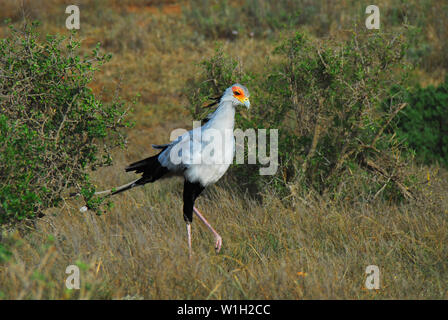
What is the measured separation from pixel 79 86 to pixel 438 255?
3410 mm

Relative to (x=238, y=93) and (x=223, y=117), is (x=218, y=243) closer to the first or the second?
(x=223, y=117)

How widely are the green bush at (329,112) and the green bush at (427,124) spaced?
1.65 m

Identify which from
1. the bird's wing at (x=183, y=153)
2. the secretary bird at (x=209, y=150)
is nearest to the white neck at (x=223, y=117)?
the secretary bird at (x=209, y=150)

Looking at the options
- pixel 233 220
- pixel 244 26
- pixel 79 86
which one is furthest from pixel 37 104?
pixel 244 26

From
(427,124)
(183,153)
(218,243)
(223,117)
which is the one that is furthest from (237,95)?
(427,124)

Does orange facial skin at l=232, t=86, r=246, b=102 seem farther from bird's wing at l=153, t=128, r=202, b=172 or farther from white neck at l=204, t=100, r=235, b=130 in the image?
bird's wing at l=153, t=128, r=202, b=172

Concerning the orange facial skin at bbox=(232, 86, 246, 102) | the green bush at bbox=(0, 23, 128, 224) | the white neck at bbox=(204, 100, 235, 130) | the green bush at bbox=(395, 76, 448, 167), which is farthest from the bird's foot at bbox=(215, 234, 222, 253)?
the green bush at bbox=(395, 76, 448, 167)

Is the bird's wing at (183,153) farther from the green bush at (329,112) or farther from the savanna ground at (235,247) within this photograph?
the green bush at (329,112)

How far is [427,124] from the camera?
24.2 ft

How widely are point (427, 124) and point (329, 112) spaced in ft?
8.38

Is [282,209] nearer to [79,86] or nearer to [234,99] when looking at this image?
[234,99]

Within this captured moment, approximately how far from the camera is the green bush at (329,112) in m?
5.27
